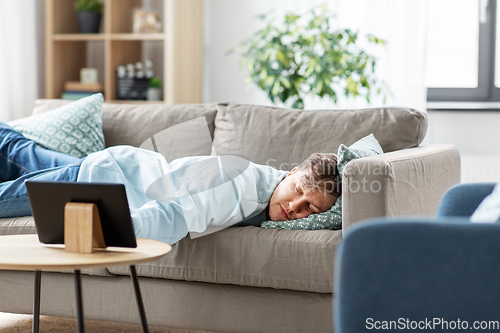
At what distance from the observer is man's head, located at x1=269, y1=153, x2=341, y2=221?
1709 millimetres

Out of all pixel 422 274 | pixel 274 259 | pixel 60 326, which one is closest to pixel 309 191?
pixel 274 259

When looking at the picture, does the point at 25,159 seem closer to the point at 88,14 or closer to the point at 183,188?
the point at 183,188

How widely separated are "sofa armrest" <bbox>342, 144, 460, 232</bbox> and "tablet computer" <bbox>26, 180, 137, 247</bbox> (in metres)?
0.62

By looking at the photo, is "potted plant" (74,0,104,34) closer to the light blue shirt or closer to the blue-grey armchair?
the light blue shirt

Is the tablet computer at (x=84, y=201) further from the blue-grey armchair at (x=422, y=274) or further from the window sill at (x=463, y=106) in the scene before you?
the window sill at (x=463, y=106)

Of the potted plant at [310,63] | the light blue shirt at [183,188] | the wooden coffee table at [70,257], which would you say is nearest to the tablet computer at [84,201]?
the wooden coffee table at [70,257]

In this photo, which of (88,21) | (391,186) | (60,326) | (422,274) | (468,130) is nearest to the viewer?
(422,274)

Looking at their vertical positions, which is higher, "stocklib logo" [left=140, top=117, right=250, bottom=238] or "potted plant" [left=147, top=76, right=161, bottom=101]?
"potted plant" [left=147, top=76, right=161, bottom=101]

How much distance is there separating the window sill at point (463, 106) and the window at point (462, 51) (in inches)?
3.0

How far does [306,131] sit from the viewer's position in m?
2.10

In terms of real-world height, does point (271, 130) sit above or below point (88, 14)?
below

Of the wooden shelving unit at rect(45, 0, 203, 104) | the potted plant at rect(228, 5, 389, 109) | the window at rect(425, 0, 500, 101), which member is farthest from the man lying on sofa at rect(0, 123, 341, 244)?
the window at rect(425, 0, 500, 101)

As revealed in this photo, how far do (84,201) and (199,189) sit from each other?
0.50 metres

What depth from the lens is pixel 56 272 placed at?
1.87 metres
